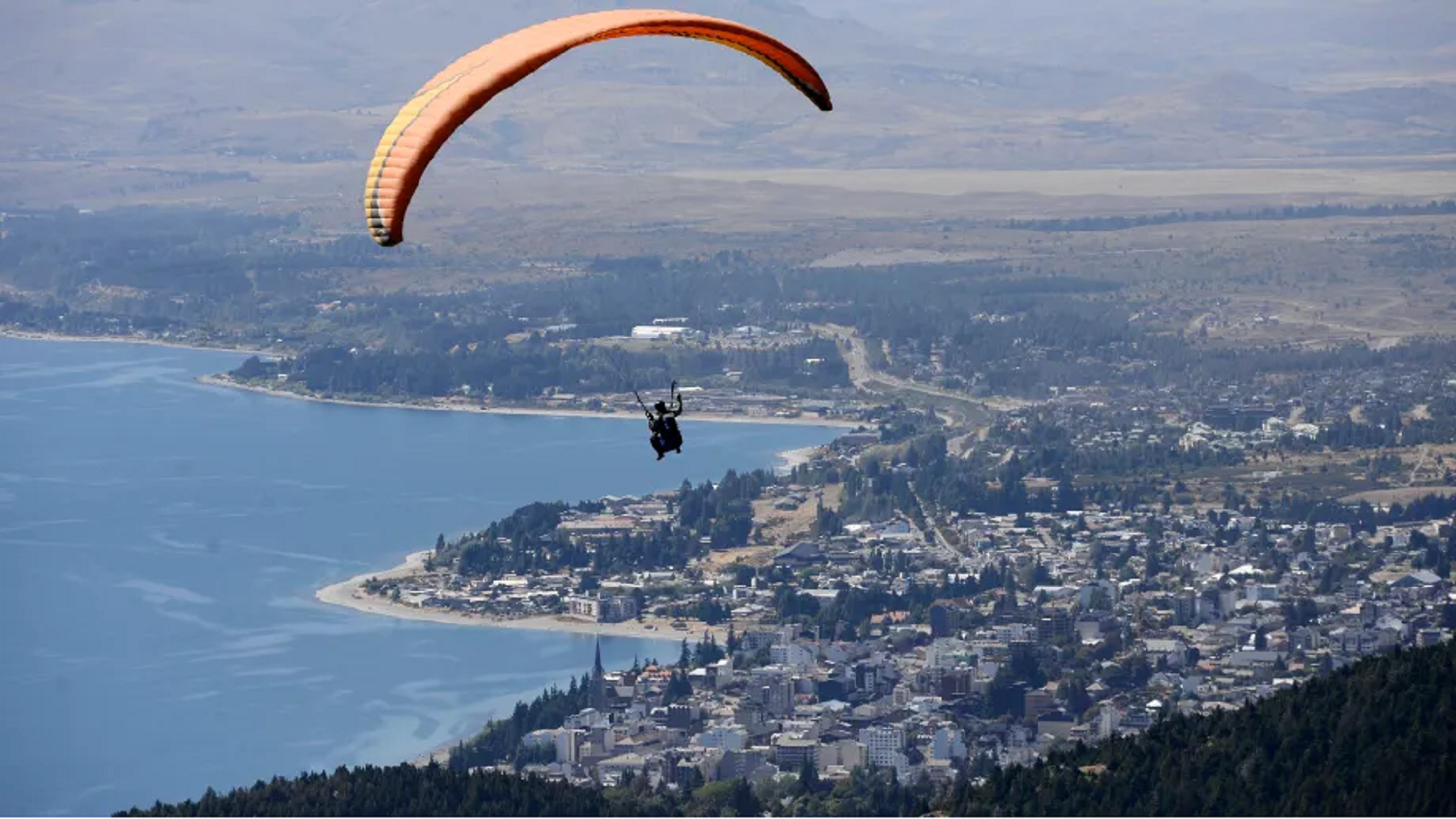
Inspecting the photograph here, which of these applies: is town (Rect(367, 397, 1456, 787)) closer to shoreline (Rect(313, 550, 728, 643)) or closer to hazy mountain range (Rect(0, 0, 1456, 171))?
shoreline (Rect(313, 550, 728, 643))

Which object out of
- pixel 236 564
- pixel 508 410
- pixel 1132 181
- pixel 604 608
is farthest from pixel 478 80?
pixel 1132 181

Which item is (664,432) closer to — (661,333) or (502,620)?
(502,620)

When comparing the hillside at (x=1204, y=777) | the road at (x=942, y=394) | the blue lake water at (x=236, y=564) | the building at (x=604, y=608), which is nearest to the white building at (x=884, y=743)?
the hillside at (x=1204, y=777)

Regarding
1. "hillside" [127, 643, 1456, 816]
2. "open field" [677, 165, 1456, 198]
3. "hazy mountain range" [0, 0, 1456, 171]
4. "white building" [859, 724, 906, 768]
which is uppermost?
"hazy mountain range" [0, 0, 1456, 171]

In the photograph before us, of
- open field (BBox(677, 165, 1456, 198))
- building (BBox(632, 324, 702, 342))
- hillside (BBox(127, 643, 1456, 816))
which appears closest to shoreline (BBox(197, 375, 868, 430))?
building (BBox(632, 324, 702, 342))

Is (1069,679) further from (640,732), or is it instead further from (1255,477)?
(1255,477)
